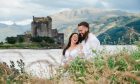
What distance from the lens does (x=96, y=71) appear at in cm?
743

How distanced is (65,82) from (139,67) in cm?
135

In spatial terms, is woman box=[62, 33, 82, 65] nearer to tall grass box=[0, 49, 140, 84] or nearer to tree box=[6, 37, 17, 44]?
tall grass box=[0, 49, 140, 84]

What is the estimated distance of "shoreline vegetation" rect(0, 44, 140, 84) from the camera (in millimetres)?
6973

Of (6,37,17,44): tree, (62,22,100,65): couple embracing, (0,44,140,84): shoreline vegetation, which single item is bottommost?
(6,37,17,44): tree

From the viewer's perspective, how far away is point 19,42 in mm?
154375

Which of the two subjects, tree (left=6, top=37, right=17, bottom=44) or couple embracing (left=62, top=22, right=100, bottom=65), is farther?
tree (left=6, top=37, right=17, bottom=44)

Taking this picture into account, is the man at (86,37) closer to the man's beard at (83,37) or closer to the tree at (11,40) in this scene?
the man's beard at (83,37)

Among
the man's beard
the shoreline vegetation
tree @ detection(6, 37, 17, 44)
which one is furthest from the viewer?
tree @ detection(6, 37, 17, 44)

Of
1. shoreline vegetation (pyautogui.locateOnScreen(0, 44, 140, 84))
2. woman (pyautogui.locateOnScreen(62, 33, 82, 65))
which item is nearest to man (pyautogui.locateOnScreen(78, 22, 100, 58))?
woman (pyautogui.locateOnScreen(62, 33, 82, 65))

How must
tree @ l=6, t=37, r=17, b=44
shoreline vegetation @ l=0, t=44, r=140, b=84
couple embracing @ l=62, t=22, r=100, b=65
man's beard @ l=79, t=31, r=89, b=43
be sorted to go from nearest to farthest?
shoreline vegetation @ l=0, t=44, r=140, b=84 < couple embracing @ l=62, t=22, r=100, b=65 < man's beard @ l=79, t=31, r=89, b=43 < tree @ l=6, t=37, r=17, b=44

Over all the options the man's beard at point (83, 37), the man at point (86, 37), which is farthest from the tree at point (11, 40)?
the man at point (86, 37)

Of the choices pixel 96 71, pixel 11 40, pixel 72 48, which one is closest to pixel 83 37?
pixel 72 48

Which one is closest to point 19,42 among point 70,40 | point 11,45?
point 11,45

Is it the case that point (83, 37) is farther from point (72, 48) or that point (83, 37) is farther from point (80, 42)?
point (72, 48)
